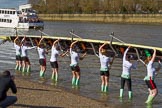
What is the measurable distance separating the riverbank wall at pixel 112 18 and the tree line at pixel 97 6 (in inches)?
115

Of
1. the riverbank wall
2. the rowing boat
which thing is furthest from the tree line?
the rowing boat

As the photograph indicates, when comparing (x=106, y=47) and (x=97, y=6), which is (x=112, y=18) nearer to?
(x=97, y=6)

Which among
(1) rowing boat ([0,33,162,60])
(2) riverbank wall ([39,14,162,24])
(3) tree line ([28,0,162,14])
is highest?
(1) rowing boat ([0,33,162,60])

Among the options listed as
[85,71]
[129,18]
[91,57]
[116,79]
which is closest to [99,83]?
[116,79]

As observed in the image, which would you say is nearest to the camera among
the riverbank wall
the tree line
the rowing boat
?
the rowing boat

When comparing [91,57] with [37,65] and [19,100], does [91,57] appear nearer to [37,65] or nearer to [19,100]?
[37,65]

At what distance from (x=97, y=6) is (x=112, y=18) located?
72.1 feet

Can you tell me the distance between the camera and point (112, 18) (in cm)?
13538

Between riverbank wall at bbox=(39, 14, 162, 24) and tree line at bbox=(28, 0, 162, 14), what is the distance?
9.61ft

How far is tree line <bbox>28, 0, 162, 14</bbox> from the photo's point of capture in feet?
436

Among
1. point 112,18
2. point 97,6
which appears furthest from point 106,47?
point 97,6

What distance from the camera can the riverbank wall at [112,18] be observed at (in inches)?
4710

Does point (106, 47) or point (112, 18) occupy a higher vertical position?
point (106, 47)

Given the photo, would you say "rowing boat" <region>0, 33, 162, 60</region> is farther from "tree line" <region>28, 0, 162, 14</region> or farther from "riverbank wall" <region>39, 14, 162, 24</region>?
"tree line" <region>28, 0, 162, 14</region>
